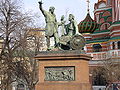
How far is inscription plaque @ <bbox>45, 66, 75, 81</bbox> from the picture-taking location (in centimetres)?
1764

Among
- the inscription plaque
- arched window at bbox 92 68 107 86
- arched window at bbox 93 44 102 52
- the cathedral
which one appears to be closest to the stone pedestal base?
the inscription plaque

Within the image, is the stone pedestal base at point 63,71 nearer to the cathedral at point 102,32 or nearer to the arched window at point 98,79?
the cathedral at point 102,32

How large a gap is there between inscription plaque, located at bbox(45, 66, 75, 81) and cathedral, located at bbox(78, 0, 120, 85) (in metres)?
30.0

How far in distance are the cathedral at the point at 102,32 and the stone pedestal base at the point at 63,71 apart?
2992 centimetres

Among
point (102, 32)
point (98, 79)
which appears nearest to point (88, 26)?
point (102, 32)

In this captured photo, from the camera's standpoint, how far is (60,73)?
1775cm

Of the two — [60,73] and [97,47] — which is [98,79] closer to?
[97,47]

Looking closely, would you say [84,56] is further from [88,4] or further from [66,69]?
[88,4]

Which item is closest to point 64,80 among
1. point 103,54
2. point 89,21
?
point 103,54

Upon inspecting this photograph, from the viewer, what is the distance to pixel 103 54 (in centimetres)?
5200

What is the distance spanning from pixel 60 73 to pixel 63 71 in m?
0.19

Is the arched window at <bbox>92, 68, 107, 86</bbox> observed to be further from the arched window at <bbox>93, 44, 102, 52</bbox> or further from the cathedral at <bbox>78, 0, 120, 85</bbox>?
the arched window at <bbox>93, 44, 102, 52</bbox>

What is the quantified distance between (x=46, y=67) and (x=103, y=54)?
3473 cm

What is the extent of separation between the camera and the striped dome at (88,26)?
186ft
